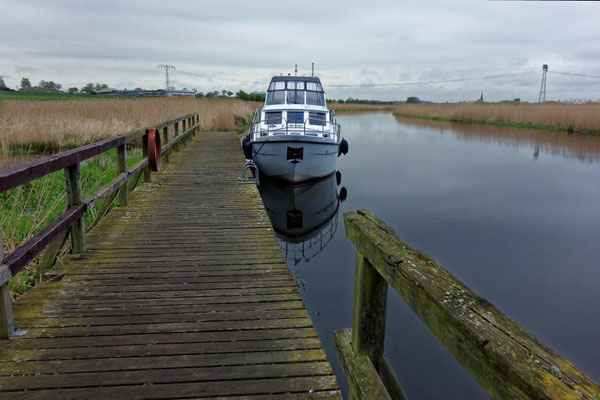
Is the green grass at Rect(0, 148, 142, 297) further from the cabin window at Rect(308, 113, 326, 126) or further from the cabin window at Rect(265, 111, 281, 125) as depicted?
the cabin window at Rect(308, 113, 326, 126)

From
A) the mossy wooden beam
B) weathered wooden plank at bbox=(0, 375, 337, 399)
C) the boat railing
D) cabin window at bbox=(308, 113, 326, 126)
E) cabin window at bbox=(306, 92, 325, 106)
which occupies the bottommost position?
weathered wooden plank at bbox=(0, 375, 337, 399)

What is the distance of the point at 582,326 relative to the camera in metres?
5.31

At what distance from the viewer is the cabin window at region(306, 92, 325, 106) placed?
14.0 m

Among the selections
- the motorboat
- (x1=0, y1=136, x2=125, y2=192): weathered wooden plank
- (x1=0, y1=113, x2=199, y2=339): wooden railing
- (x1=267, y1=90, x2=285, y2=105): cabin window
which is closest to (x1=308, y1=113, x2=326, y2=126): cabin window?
the motorboat

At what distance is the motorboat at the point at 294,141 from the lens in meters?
11.1

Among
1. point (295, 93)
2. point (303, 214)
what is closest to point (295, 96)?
point (295, 93)

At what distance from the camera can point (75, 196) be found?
381 centimetres

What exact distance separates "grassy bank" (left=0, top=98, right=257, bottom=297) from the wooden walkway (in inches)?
26.4

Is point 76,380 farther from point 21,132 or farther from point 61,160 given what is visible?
point 21,132

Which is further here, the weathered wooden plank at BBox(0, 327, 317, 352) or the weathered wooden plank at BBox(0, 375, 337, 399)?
the weathered wooden plank at BBox(0, 327, 317, 352)

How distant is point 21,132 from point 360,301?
13586mm

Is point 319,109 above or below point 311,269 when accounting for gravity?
above

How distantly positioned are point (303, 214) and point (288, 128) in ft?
9.40

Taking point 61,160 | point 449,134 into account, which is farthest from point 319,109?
point 449,134
